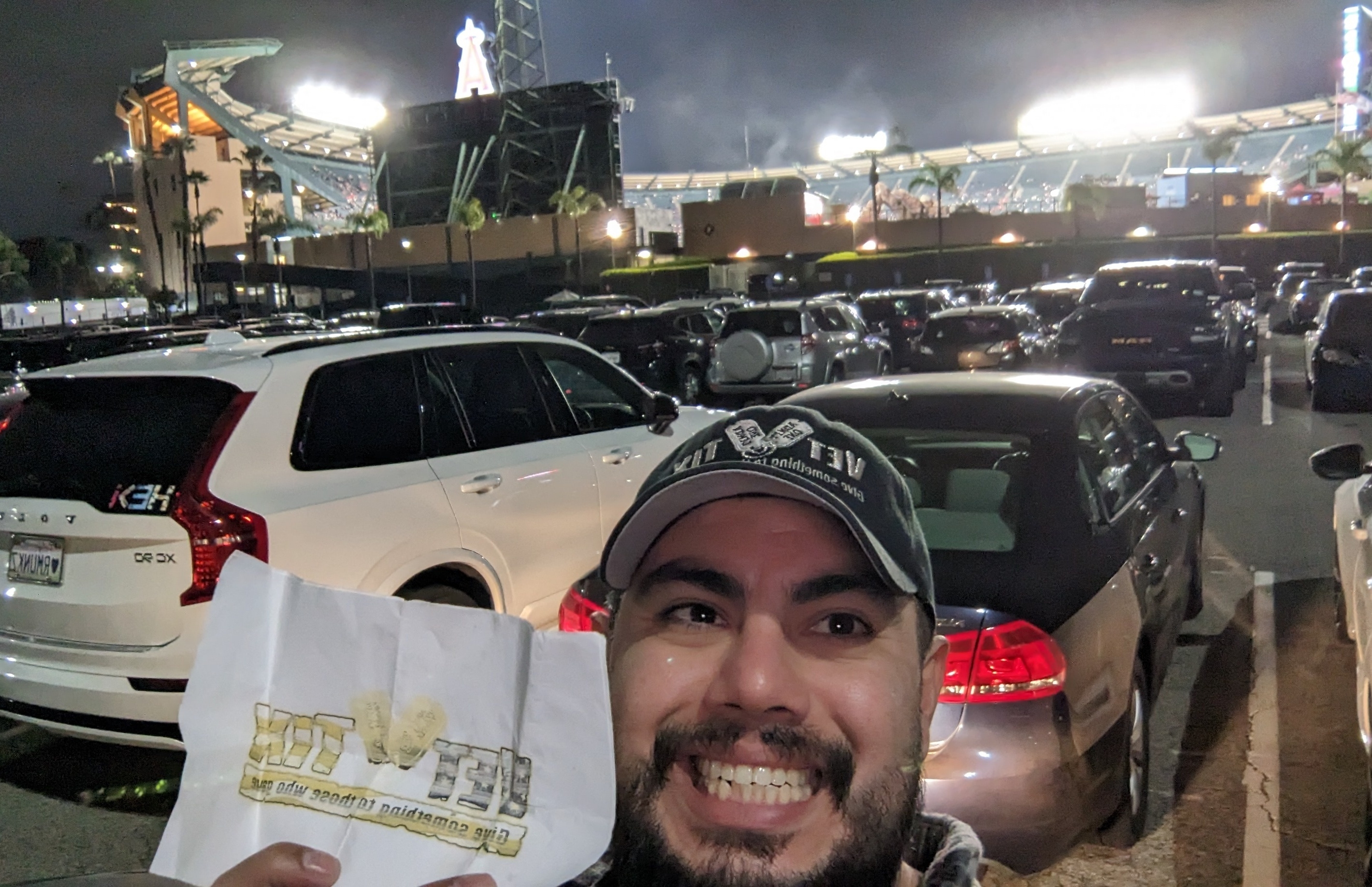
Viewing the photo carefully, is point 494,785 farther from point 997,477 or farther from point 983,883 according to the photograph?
point 997,477

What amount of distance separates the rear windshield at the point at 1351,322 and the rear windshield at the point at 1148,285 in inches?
63.3

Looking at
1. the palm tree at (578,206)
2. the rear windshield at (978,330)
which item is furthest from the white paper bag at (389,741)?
the palm tree at (578,206)

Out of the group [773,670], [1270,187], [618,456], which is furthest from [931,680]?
[1270,187]

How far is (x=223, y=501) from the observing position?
4.11m

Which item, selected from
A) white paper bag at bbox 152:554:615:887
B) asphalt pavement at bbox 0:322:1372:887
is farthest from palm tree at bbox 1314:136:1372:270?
white paper bag at bbox 152:554:615:887

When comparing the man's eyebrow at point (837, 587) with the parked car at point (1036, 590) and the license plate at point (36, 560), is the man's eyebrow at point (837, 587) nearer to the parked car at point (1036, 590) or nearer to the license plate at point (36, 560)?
the parked car at point (1036, 590)

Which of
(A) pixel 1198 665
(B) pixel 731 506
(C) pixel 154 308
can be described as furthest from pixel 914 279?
(B) pixel 731 506

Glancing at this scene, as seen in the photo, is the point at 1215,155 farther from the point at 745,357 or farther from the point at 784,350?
the point at 745,357

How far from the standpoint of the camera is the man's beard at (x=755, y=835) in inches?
54.6

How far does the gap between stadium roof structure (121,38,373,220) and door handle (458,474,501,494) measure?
90.1 m

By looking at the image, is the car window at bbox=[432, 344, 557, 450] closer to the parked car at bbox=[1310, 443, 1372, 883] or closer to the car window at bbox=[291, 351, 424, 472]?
the car window at bbox=[291, 351, 424, 472]

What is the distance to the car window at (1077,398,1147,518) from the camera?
4160 mm

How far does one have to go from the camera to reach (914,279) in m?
56.6

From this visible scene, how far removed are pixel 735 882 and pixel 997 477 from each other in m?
3.11
